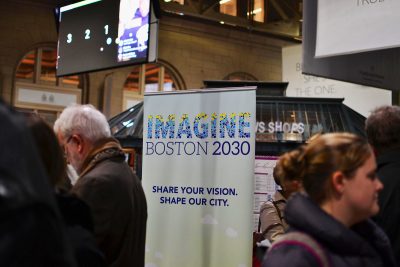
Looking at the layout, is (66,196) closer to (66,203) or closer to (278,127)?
(66,203)

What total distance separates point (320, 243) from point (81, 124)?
1670mm

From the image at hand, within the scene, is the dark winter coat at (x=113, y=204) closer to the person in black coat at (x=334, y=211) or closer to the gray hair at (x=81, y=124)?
the gray hair at (x=81, y=124)

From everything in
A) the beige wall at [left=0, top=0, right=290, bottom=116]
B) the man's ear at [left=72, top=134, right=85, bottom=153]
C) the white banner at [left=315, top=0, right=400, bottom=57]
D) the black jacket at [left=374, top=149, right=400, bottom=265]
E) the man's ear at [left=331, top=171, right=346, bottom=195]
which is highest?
the beige wall at [left=0, top=0, right=290, bottom=116]

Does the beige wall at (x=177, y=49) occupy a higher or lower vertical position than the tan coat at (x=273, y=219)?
higher

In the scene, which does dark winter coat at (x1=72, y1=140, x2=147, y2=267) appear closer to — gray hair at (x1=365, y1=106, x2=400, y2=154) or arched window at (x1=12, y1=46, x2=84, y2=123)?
gray hair at (x1=365, y1=106, x2=400, y2=154)

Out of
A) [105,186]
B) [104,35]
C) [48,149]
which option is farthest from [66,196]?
[104,35]

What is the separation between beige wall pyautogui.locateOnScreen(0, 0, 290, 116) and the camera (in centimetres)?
1306

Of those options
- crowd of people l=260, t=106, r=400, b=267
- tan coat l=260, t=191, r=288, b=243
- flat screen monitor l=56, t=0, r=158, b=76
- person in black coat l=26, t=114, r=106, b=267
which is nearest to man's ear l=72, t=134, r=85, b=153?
person in black coat l=26, t=114, r=106, b=267

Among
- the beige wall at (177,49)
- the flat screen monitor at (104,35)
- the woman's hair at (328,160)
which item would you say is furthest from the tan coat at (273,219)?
the beige wall at (177,49)

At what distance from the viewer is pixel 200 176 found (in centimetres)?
433

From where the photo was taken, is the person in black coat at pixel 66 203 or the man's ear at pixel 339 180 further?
the man's ear at pixel 339 180

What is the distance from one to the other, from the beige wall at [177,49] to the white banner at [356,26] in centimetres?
1032

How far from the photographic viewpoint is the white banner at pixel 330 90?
8.16 m

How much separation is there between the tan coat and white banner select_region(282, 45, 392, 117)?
15.4 feet
